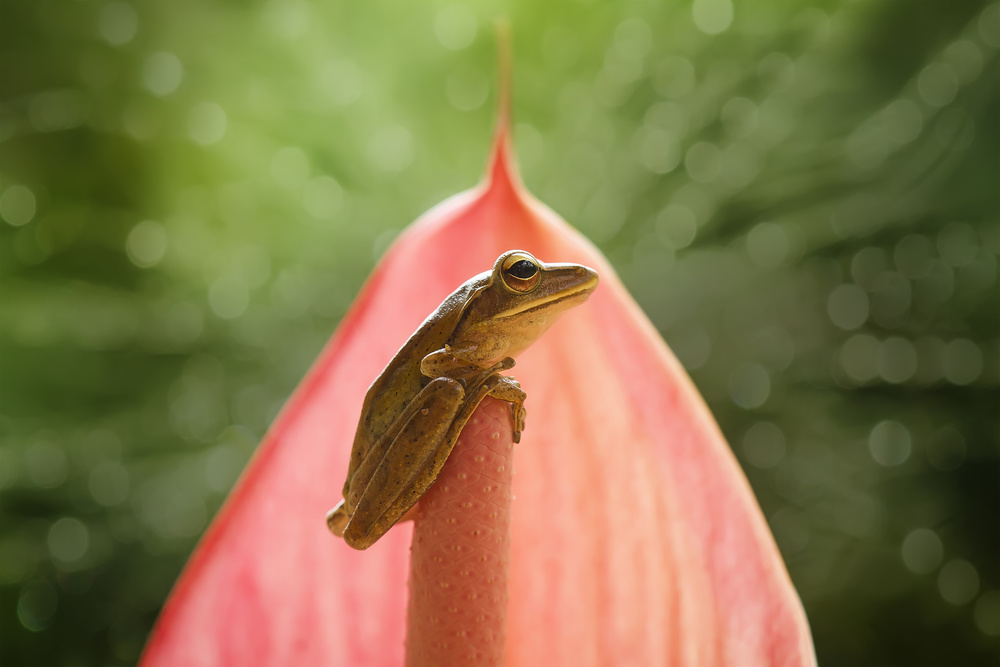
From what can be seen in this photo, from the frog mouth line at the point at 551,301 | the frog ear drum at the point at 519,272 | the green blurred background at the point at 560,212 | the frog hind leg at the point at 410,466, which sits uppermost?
the green blurred background at the point at 560,212

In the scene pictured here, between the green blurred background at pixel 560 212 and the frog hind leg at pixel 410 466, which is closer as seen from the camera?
the frog hind leg at pixel 410 466

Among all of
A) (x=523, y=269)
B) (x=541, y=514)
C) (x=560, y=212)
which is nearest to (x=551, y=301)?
(x=523, y=269)

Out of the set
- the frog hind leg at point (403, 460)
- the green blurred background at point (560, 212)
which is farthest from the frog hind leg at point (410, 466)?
the green blurred background at point (560, 212)

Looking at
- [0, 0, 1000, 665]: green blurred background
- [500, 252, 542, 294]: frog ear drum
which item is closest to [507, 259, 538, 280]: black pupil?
[500, 252, 542, 294]: frog ear drum

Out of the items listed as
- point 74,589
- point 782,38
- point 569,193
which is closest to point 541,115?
point 569,193

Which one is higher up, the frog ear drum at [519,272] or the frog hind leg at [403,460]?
the frog ear drum at [519,272]

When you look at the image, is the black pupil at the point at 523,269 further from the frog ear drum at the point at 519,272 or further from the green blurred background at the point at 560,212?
the green blurred background at the point at 560,212

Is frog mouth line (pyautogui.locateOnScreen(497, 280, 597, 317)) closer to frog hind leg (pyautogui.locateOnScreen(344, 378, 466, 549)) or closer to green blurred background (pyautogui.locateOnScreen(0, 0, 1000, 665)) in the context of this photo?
frog hind leg (pyautogui.locateOnScreen(344, 378, 466, 549))

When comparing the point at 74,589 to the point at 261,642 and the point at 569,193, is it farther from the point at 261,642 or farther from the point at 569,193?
the point at 569,193
